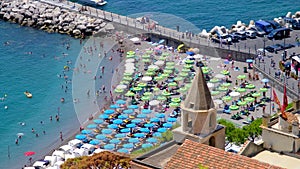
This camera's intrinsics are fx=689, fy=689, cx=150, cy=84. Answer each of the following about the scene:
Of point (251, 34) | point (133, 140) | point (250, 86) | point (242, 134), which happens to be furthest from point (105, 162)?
point (251, 34)

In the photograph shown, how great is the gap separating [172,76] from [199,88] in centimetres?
4114

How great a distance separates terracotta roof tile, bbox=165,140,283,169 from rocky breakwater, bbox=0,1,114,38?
6678 cm

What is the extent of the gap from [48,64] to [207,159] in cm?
6138

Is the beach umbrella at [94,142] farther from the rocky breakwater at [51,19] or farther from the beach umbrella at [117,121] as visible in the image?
the rocky breakwater at [51,19]

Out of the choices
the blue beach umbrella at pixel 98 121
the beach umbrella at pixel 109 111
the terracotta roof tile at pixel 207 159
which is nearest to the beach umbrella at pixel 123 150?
the blue beach umbrella at pixel 98 121

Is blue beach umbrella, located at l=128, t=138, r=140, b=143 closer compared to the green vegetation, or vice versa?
the green vegetation

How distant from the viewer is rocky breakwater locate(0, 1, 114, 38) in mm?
98438

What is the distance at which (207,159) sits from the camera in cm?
3053

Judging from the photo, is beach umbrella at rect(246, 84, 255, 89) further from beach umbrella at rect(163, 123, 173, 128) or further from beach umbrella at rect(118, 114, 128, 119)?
beach umbrella at rect(118, 114, 128, 119)

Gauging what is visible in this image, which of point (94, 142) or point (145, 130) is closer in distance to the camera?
point (94, 142)

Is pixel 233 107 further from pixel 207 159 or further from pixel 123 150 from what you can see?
pixel 207 159

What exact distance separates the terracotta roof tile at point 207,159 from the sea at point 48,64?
3345cm

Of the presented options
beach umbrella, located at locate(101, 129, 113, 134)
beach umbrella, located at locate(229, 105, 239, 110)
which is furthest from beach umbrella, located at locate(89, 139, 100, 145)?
beach umbrella, located at locate(229, 105, 239, 110)

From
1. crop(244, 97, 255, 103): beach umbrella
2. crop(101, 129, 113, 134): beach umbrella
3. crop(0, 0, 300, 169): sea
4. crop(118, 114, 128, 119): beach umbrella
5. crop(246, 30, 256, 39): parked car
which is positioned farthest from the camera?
crop(246, 30, 256, 39): parked car
